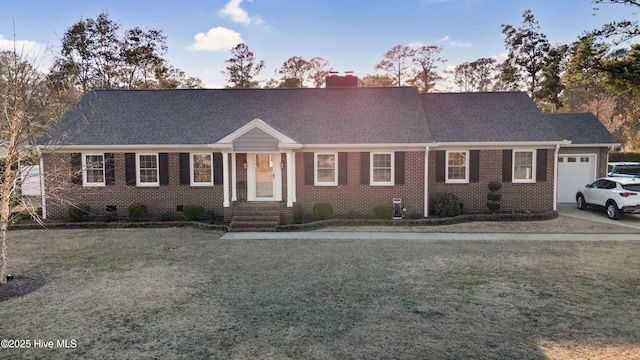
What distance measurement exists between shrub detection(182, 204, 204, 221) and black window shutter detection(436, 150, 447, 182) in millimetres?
9602

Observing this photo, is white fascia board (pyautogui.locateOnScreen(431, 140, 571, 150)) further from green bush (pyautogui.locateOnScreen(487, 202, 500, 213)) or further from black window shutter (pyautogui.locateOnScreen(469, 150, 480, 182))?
green bush (pyautogui.locateOnScreen(487, 202, 500, 213))

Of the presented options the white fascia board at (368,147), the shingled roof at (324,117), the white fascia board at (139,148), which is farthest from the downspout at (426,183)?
the white fascia board at (139,148)

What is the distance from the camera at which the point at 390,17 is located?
70.6ft

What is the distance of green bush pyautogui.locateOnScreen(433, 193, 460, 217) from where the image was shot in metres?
Result: 14.8

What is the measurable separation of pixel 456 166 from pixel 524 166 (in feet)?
9.28

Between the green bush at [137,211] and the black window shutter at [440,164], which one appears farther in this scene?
the black window shutter at [440,164]

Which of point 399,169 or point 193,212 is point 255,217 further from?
point 399,169

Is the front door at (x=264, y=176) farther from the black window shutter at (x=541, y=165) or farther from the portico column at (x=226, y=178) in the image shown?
the black window shutter at (x=541, y=165)

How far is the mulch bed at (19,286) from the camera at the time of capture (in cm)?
708

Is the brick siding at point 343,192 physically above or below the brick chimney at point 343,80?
below

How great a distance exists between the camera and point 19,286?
24.6ft

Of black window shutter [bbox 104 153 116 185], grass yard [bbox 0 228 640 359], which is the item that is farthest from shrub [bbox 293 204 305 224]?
black window shutter [bbox 104 153 116 185]

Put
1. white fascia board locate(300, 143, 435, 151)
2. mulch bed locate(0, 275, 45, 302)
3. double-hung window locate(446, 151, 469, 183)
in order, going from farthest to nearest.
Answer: double-hung window locate(446, 151, 469, 183) < white fascia board locate(300, 143, 435, 151) < mulch bed locate(0, 275, 45, 302)

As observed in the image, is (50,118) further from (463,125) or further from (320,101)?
(463,125)
